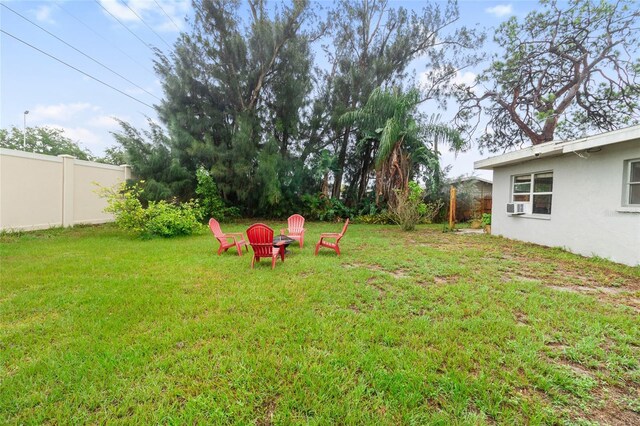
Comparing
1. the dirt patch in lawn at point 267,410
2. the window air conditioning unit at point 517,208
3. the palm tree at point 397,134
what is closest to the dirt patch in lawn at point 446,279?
the dirt patch in lawn at point 267,410

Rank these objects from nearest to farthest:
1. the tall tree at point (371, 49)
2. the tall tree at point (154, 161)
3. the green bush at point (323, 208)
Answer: the tall tree at point (154, 161) → the green bush at point (323, 208) → the tall tree at point (371, 49)

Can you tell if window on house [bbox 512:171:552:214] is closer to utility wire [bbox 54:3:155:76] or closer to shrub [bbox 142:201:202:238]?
shrub [bbox 142:201:202:238]

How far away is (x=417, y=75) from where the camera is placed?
1539 cm

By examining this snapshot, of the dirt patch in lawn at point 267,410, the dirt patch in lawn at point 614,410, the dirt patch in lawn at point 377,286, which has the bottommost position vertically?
the dirt patch in lawn at point 267,410

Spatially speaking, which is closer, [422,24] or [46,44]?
[46,44]

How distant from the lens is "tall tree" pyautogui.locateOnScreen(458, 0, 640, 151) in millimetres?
12367

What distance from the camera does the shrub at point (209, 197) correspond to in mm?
11641

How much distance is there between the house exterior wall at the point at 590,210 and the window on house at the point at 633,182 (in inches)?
3.7

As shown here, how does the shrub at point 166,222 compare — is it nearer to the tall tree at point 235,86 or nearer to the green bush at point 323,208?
the tall tree at point 235,86

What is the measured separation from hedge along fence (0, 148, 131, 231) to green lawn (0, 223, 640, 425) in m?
5.30

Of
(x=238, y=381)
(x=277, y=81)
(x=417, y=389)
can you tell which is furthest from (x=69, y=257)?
(x=277, y=81)

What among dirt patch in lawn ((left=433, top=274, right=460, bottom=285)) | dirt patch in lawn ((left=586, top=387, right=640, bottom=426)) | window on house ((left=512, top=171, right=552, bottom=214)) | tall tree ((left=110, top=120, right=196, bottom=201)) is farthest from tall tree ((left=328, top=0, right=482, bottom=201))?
dirt patch in lawn ((left=586, top=387, right=640, bottom=426))

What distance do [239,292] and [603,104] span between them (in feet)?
64.2

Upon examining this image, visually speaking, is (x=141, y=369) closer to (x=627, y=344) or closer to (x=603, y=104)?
(x=627, y=344)
